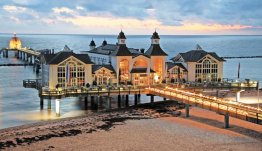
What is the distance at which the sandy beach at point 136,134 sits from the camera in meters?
32.5

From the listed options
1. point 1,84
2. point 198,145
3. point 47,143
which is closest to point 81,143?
point 47,143

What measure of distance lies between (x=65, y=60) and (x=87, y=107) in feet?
21.4

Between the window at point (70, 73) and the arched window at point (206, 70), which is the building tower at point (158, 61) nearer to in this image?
the arched window at point (206, 70)

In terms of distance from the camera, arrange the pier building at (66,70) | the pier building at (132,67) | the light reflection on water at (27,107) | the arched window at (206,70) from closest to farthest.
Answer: the light reflection on water at (27,107), the pier building at (66,70), the pier building at (132,67), the arched window at (206,70)

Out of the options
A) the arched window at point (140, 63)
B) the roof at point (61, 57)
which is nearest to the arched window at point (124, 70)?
the arched window at point (140, 63)

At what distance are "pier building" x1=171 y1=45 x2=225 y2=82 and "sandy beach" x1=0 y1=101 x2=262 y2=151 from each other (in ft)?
43.6

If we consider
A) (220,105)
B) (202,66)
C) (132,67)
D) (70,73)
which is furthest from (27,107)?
(220,105)

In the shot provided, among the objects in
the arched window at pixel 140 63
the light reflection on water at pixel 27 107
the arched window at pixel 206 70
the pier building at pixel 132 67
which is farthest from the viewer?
the arched window at pixel 206 70

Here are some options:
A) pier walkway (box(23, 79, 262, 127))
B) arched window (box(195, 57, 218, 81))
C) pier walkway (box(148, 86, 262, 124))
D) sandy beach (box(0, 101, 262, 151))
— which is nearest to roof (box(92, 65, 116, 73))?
pier walkway (box(23, 79, 262, 127))

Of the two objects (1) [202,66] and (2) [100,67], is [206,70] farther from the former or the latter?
(2) [100,67]

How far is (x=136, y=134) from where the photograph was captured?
36156mm

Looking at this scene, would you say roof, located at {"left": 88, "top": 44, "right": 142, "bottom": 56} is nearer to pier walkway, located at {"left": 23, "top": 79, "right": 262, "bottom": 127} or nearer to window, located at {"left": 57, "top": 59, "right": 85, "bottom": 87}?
window, located at {"left": 57, "top": 59, "right": 85, "bottom": 87}

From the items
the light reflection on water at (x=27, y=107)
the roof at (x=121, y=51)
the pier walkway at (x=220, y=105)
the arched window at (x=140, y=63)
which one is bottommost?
the light reflection on water at (x=27, y=107)

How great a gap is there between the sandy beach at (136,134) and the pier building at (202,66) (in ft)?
43.6
